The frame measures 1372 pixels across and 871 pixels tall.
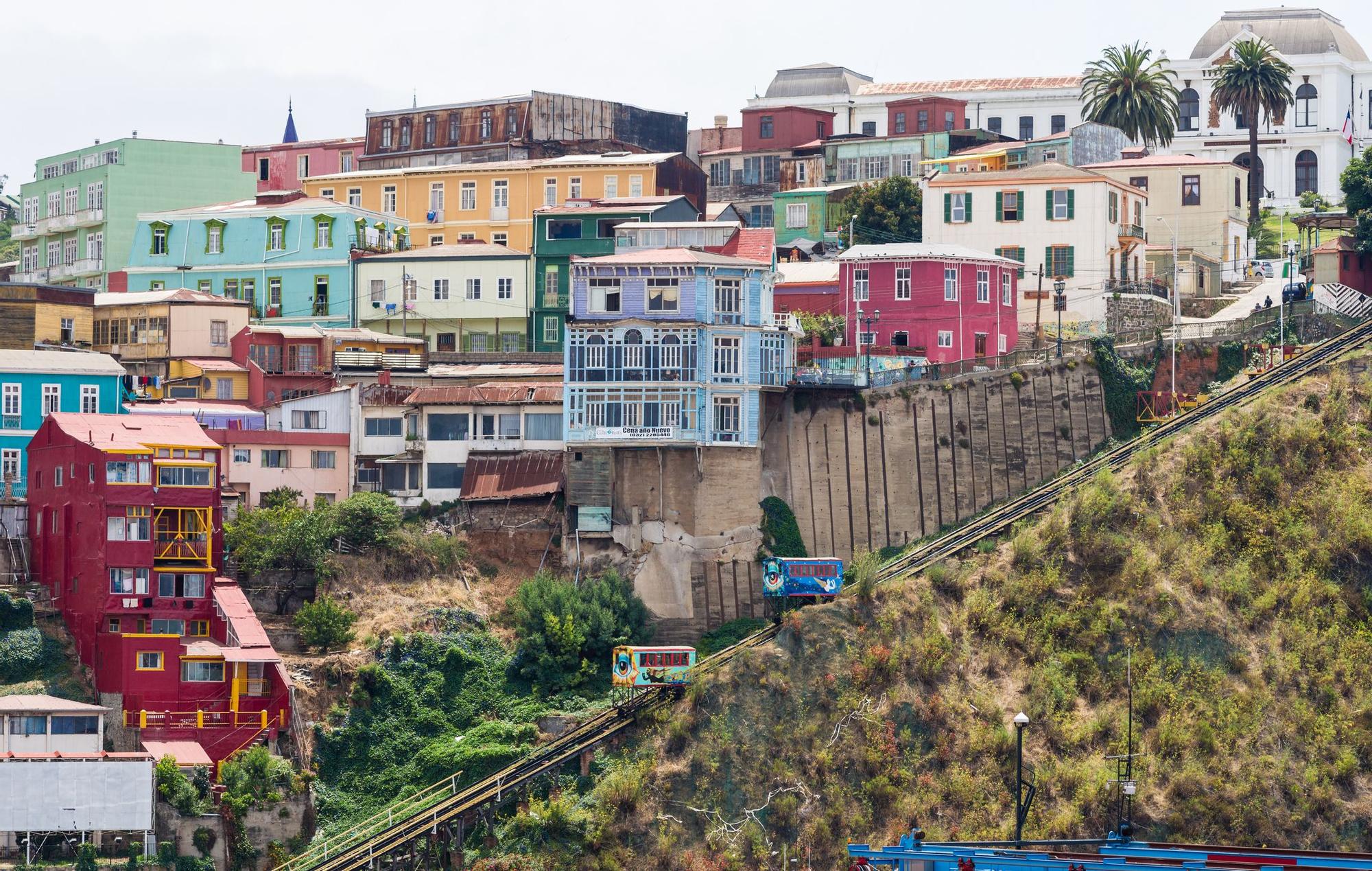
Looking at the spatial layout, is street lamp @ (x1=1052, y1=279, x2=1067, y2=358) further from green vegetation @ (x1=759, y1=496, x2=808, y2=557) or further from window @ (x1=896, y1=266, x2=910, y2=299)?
green vegetation @ (x1=759, y1=496, x2=808, y2=557)

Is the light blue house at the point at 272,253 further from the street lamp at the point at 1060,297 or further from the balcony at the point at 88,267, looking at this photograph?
the street lamp at the point at 1060,297

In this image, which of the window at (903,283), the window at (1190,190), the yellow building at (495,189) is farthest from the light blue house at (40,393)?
the window at (1190,190)

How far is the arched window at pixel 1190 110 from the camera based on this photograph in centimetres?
14962

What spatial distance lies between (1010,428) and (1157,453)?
20.7ft

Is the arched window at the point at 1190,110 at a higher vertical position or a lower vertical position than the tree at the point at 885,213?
higher

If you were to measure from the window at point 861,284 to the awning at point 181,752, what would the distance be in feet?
113

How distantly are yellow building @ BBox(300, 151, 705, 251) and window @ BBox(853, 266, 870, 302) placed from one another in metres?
18.6

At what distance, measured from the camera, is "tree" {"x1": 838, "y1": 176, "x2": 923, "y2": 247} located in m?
119

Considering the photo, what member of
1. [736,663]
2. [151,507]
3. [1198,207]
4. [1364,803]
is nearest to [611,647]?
[736,663]

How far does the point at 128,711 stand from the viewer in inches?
3344

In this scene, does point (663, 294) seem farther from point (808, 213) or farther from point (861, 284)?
point (808, 213)

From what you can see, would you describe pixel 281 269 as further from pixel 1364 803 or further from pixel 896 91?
pixel 1364 803

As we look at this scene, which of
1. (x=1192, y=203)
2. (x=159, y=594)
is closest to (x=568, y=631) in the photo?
(x=159, y=594)

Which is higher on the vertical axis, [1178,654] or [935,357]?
[935,357]
